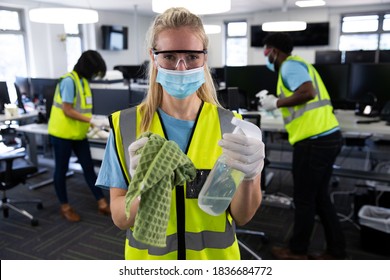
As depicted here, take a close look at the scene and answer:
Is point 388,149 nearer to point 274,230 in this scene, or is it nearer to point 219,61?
point 274,230

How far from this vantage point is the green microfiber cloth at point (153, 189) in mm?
744

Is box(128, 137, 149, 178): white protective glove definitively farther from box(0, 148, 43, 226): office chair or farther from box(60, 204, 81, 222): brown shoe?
box(60, 204, 81, 222): brown shoe

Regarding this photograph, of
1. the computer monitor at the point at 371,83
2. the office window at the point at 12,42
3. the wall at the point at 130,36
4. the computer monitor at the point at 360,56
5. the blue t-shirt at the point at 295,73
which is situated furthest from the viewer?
the wall at the point at 130,36

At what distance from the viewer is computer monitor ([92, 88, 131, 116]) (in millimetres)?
3359

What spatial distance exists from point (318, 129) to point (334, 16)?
26.2 ft

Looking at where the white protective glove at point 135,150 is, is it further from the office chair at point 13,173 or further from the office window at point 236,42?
the office window at point 236,42

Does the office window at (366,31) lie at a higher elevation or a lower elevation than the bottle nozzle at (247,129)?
higher

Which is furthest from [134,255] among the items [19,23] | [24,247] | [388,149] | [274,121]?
[19,23]

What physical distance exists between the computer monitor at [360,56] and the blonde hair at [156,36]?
4.36 metres

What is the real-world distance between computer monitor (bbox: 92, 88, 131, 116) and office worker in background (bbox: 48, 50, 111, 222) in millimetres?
489

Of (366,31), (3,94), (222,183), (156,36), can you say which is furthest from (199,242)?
(366,31)

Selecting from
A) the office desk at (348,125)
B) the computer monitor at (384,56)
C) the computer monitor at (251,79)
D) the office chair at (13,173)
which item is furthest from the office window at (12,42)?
the computer monitor at (384,56)

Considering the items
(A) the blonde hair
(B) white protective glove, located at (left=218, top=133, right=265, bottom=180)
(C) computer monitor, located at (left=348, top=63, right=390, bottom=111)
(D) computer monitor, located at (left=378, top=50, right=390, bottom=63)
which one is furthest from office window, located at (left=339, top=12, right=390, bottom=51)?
(B) white protective glove, located at (left=218, top=133, right=265, bottom=180)

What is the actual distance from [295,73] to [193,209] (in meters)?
1.41
